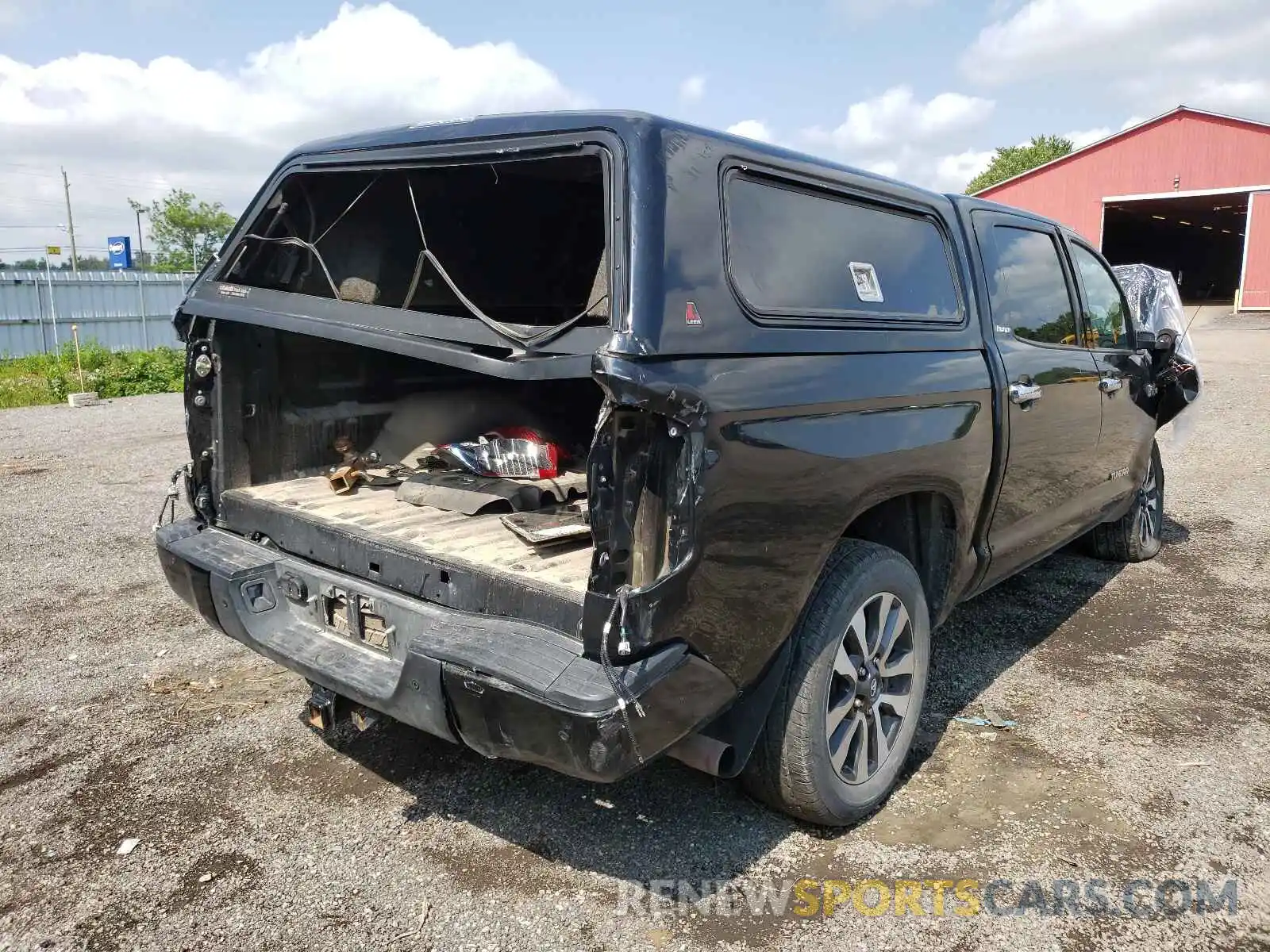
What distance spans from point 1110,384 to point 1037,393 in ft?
3.43

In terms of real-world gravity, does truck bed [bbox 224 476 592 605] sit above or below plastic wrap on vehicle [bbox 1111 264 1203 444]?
below

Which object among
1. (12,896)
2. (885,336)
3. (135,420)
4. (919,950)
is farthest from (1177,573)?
(135,420)

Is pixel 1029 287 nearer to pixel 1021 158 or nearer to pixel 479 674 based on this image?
pixel 479 674

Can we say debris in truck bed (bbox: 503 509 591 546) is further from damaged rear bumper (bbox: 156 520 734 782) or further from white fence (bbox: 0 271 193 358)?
white fence (bbox: 0 271 193 358)

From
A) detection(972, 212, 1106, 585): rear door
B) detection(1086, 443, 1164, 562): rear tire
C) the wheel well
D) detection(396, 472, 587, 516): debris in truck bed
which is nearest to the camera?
the wheel well

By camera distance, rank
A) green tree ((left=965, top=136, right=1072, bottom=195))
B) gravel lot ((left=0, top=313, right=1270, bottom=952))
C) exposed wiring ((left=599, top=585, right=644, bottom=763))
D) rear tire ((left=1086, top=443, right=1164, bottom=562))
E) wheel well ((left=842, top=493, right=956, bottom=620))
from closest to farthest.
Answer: exposed wiring ((left=599, top=585, right=644, bottom=763))
gravel lot ((left=0, top=313, right=1270, bottom=952))
wheel well ((left=842, top=493, right=956, bottom=620))
rear tire ((left=1086, top=443, right=1164, bottom=562))
green tree ((left=965, top=136, right=1072, bottom=195))

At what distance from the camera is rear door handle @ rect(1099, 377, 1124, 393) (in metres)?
4.53

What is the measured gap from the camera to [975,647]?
4578 millimetres

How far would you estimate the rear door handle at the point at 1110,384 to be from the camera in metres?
4.53

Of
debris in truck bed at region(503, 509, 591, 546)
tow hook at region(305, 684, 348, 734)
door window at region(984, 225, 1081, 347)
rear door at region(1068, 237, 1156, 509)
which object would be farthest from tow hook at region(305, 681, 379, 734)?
rear door at region(1068, 237, 1156, 509)

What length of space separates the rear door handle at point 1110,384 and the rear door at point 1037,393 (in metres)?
0.06

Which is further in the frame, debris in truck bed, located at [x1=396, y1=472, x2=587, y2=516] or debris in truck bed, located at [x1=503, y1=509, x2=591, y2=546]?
debris in truck bed, located at [x1=396, y1=472, x2=587, y2=516]

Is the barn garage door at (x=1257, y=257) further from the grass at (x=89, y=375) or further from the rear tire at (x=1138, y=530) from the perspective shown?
the grass at (x=89, y=375)

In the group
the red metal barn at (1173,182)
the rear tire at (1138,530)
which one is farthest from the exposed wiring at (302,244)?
the red metal barn at (1173,182)
